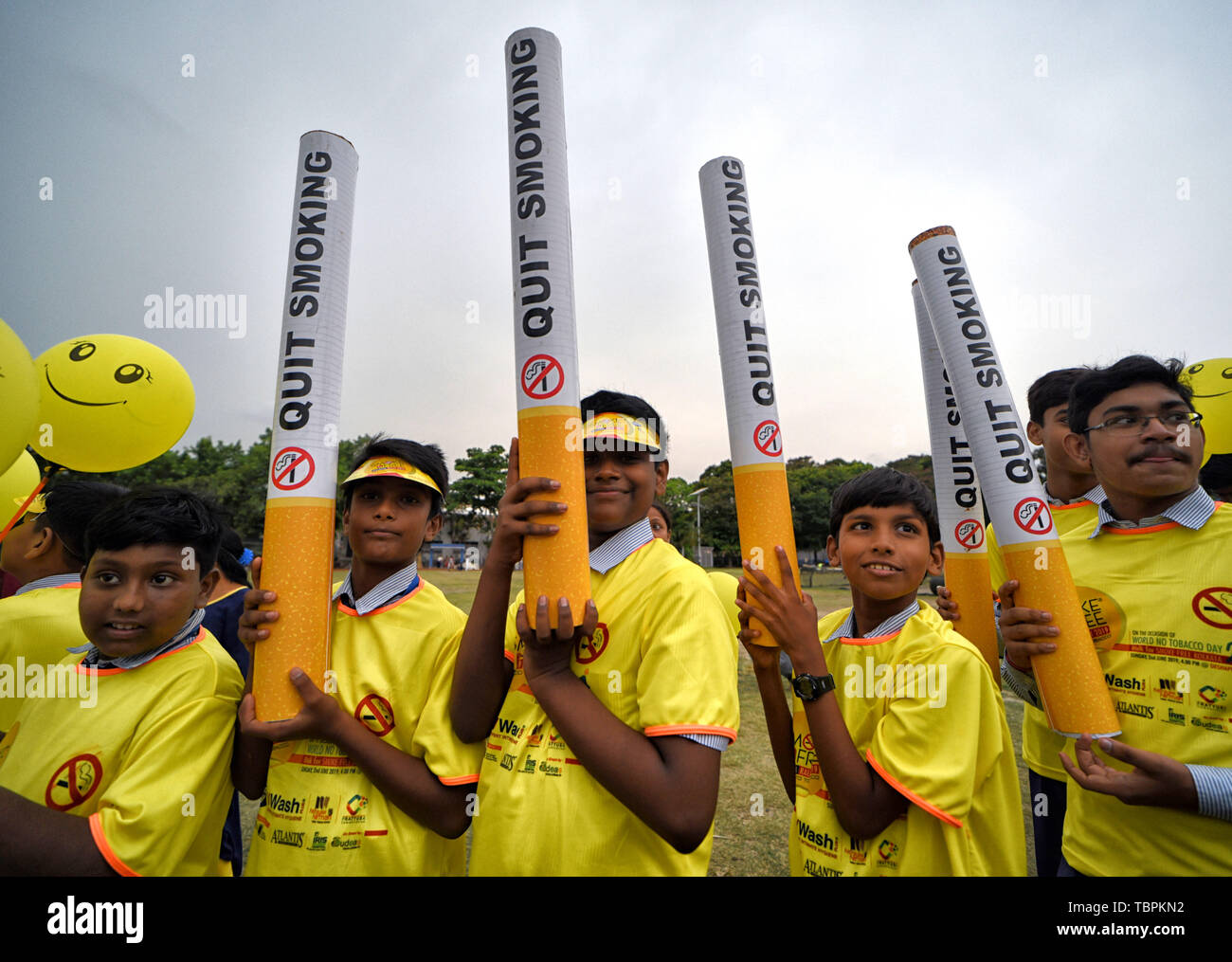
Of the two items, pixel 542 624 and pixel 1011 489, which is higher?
pixel 1011 489

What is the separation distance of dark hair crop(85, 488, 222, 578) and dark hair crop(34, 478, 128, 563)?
4.07 feet

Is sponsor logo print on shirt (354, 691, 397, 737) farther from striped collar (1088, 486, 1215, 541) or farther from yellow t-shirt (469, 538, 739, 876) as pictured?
striped collar (1088, 486, 1215, 541)

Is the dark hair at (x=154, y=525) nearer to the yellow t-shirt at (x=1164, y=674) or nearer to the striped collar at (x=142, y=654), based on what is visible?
the striped collar at (x=142, y=654)

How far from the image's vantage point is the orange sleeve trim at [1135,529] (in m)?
2.15

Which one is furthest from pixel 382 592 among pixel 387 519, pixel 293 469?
pixel 293 469

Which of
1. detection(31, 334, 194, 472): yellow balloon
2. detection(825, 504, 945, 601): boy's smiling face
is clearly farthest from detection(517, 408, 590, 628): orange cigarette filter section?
detection(31, 334, 194, 472): yellow balloon

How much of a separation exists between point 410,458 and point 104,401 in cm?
217

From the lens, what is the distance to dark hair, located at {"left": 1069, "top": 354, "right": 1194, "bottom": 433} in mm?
2164

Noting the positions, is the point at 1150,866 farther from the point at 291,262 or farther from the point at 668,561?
the point at 291,262

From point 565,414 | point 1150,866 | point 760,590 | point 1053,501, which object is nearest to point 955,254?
point 760,590

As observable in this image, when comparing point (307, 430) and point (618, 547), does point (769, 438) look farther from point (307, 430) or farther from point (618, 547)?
point (307, 430)

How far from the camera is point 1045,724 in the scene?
10.2 feet

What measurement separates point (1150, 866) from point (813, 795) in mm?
1090
